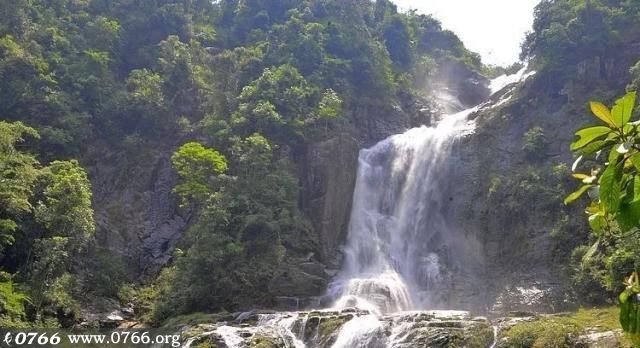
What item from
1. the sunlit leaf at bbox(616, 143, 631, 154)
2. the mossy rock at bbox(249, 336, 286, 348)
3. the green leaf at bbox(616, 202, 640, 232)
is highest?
the sunlit leaf at bbox(616, 143, 631, 154)

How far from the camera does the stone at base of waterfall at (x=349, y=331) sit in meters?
13.3

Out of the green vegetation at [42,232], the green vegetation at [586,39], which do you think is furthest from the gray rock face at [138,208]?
the green vegetation at [586,39]

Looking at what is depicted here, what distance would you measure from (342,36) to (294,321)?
78.0ft

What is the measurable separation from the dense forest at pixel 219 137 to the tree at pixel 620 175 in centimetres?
1393

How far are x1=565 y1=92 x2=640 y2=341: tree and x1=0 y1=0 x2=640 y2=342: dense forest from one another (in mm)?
13932

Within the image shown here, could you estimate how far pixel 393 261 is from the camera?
75.8 ft

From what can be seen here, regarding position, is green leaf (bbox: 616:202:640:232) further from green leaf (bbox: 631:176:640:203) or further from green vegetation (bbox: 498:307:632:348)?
green vegetation (bbox: 498:307:632:348)

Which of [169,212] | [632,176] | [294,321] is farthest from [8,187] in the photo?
[632,176]

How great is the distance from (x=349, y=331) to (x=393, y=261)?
869 centimetres

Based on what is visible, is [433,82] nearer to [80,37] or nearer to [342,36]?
[342,36]

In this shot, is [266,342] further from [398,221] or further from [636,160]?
[636,160]

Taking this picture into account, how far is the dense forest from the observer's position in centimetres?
1897

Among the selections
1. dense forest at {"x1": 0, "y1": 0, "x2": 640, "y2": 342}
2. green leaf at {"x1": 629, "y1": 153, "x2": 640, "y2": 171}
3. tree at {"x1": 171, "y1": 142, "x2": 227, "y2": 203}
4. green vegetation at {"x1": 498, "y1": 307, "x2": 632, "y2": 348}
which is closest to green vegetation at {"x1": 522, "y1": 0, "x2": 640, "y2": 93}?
dense forest at {"x1": 0, "y1": 0, "x2": 640, "y2": 342}

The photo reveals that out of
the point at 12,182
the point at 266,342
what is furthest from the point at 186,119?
the point at 266,342
